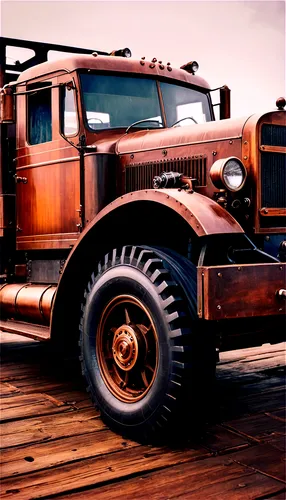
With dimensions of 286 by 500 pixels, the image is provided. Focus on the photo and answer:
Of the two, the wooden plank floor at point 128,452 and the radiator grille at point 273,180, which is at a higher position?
the radiator grille at point 273,180

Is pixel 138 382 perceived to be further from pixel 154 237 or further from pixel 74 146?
pixel 74 146

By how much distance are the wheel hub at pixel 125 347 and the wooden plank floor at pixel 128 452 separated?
411mm

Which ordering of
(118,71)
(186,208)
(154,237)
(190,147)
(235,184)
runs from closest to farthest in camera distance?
(186,208) → (235,184) → (190,147) → (154,237) → (118,71)

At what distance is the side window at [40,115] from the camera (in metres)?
4.99

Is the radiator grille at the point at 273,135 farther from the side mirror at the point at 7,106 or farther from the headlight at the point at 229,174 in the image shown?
the side mirror at the point at 7,106

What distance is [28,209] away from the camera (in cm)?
527

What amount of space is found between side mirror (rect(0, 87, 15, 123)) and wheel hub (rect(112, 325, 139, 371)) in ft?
6.52

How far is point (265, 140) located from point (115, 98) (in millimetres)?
1554

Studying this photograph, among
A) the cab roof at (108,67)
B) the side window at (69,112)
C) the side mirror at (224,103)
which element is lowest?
the side window at (69,112)

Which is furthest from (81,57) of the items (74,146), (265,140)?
(265,140)

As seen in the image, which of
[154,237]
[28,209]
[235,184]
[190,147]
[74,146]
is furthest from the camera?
[28,209]

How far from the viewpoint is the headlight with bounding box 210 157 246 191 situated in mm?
3465

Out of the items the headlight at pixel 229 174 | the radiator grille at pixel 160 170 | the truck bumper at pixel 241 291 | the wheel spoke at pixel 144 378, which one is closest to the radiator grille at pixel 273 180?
the headlight at pixel 229 174

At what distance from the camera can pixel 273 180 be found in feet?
12.2
